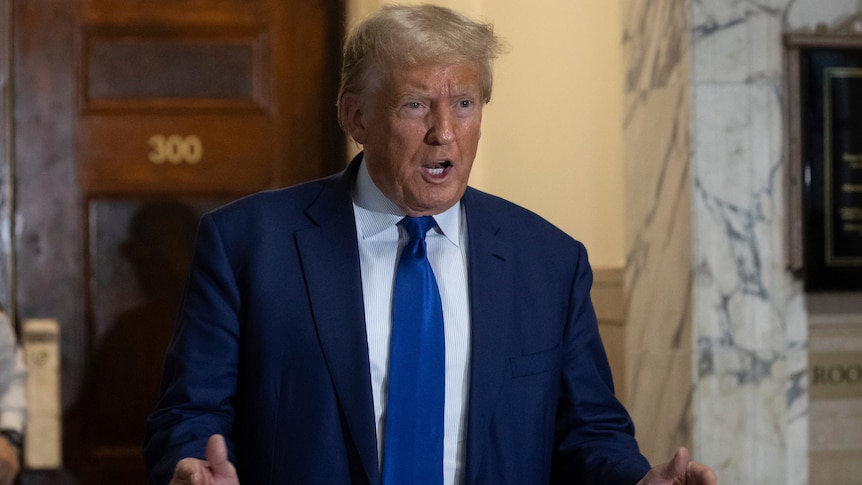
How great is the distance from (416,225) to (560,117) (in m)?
2.11

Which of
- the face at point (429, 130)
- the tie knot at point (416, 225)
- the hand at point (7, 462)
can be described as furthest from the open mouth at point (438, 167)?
the hand at point (7, 462)

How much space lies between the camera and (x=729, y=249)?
3.41 m

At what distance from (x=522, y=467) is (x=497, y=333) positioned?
0.27 meters

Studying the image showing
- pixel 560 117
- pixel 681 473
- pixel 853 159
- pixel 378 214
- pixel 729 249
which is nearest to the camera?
pixel 681 473

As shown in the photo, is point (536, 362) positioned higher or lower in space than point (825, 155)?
lower

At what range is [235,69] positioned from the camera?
450 cm

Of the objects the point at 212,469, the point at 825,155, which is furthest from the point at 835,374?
the point at 212,469

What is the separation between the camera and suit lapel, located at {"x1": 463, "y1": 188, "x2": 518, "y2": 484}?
214cm

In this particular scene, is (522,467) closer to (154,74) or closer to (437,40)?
(437,40)

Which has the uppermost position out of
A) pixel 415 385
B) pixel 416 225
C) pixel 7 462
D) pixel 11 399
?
pixel 416 225

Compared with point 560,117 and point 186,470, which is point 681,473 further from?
point 560,117

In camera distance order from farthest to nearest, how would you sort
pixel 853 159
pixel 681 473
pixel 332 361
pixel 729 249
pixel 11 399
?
pixel 11 399 < pixel 853 159 < pixel 729 249 < pixel 332 361 < pixel 681 473

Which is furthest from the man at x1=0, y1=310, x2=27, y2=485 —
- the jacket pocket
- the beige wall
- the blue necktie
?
the jacket pocket

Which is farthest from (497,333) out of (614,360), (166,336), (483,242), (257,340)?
(166,336)
